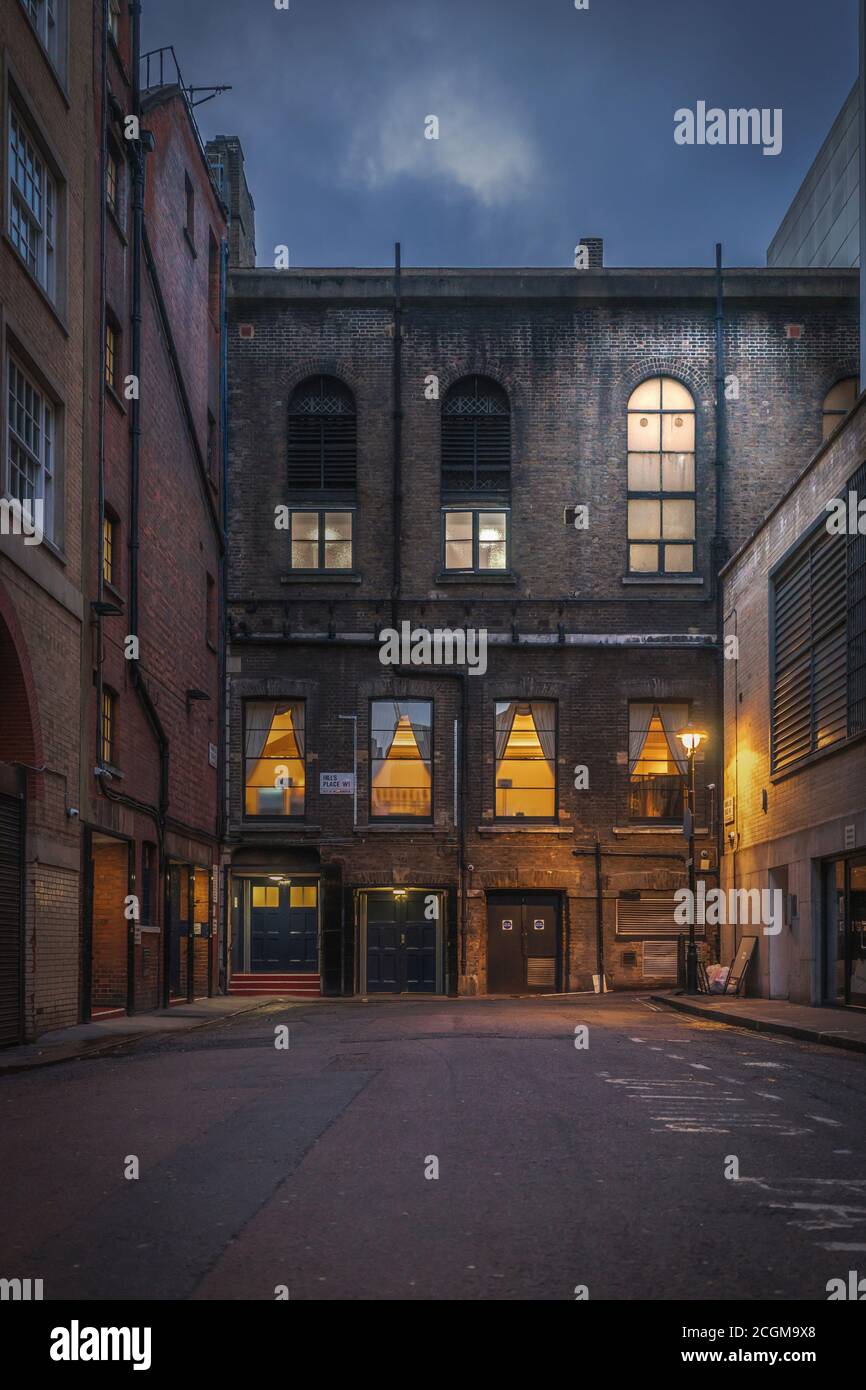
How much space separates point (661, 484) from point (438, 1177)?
1095 inches

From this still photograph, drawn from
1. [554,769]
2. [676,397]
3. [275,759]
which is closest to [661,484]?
[676,397]

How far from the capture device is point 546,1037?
1733 cm

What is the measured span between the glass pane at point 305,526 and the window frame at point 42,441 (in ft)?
46.6

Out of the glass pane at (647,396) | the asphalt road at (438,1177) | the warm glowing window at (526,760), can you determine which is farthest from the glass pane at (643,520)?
the asphalt road at (438,1177)

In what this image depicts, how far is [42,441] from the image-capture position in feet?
63.7

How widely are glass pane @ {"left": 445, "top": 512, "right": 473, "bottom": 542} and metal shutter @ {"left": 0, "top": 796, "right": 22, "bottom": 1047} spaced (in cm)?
1776

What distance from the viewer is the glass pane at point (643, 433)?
1340 inches

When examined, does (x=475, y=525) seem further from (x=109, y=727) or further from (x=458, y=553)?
(x=109, y=727)

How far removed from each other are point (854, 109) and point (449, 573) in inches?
681

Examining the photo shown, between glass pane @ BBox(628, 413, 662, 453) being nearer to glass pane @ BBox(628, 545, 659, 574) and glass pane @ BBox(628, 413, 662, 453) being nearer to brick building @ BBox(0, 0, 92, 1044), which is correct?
glass pane @ BBox(628, 545, 659, 574)

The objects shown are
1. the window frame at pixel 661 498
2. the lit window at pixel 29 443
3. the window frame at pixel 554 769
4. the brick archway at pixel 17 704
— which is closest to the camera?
the brick archway at pixel 17 704

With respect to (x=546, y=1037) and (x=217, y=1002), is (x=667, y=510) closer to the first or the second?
(x=217, y=1002)

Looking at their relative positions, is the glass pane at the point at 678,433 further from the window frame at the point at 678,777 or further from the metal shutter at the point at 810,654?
the metal shutter at the point at 810,654

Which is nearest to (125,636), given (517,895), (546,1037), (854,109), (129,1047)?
(129,1047)
